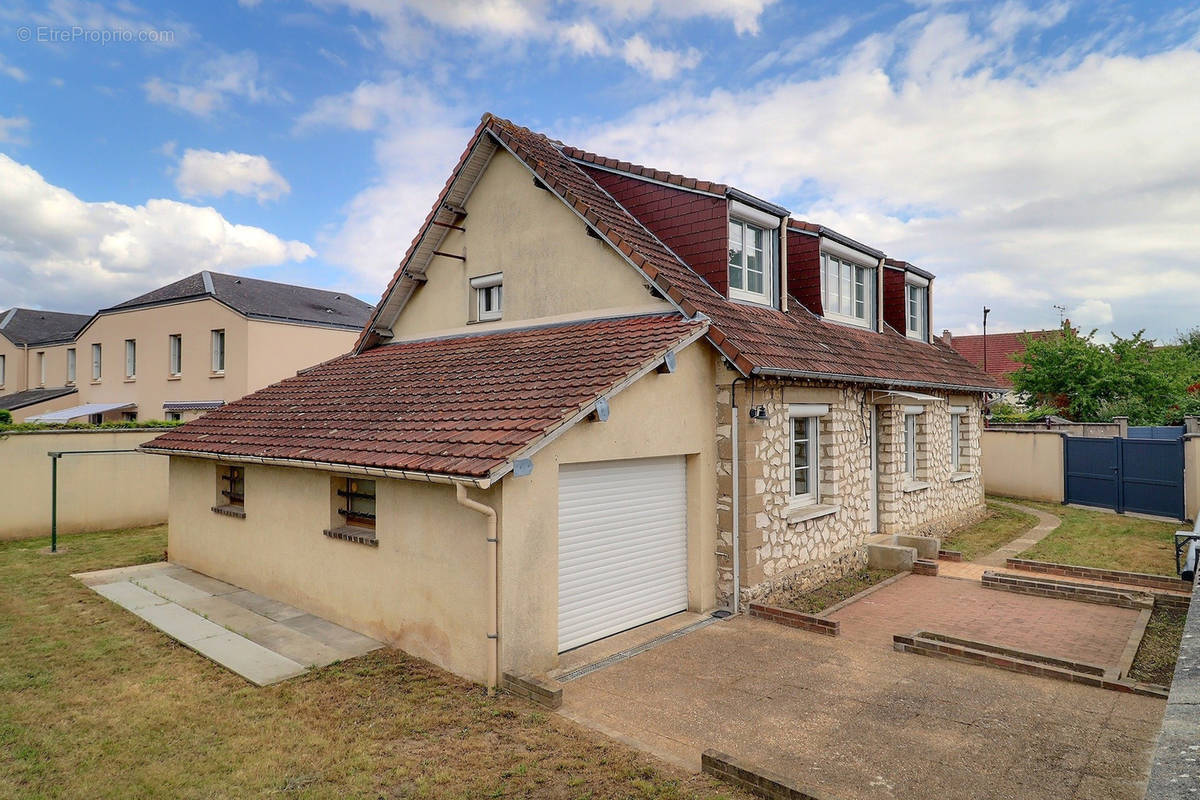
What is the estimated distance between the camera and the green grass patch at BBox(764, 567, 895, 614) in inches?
392

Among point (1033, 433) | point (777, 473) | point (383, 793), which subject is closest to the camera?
point (383, 793)

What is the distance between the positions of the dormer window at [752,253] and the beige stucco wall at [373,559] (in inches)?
253

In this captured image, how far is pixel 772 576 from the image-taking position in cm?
986

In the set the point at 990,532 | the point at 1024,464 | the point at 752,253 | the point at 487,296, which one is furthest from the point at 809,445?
the point at 1024,464

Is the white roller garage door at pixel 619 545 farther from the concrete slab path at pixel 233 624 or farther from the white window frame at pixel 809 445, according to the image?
the concrete slab path at pixel 233 624

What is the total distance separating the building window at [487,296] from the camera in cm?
1263

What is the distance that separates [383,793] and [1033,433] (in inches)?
854

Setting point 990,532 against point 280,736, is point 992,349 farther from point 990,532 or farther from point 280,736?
point 280,736

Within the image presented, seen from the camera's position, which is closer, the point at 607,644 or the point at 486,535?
the point at 486,535

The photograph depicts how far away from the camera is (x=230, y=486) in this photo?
39.7 ft

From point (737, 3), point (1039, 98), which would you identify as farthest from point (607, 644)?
point (1039, 98)

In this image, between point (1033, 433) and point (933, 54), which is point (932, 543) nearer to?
point (933, 54)

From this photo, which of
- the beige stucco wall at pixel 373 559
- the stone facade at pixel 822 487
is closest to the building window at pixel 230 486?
the beige stucco wall at pixel 373 559

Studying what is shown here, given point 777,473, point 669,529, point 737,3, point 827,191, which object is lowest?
point 669,529
